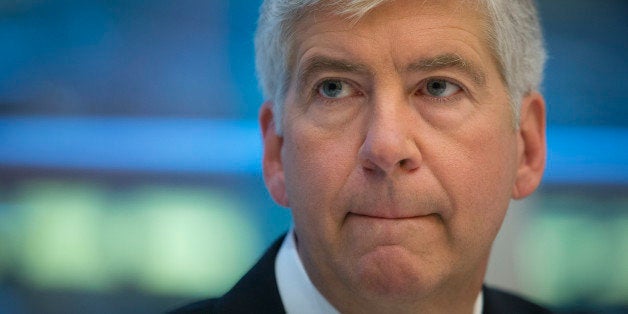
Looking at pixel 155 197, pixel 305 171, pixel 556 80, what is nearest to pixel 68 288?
pixel 155 197

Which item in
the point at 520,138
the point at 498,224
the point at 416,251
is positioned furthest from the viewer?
the point at 520,138

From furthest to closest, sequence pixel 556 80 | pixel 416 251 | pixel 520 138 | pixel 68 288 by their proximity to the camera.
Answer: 1. pixel 556 80
2. pixel 68 288
3. pixel 520 138
4. pixel 416 251

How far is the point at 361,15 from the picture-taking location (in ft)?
→ 6.30

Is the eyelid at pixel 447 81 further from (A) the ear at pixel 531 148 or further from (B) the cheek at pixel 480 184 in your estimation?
(A) the ear at pixel 531 148

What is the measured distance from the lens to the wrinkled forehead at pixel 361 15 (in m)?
1.93

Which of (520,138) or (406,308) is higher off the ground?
(520,138)

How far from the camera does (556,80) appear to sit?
12.1 feet

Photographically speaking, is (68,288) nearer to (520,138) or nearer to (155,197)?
(155,197)

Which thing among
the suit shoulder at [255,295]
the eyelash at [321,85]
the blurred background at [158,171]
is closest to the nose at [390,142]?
the eyelash at [321,85]

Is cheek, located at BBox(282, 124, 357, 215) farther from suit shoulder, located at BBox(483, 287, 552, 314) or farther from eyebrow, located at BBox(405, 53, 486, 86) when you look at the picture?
suit shoulder, located at BBox(483, 287, 552, 314)

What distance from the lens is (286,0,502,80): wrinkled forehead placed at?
1930 millimetres

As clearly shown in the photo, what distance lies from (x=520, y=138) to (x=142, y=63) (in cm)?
188

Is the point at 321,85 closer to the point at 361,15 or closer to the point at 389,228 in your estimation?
the point at 361,15

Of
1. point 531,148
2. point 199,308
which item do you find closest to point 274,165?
point 199,308
